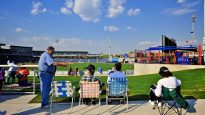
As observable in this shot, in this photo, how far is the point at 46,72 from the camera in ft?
31.6

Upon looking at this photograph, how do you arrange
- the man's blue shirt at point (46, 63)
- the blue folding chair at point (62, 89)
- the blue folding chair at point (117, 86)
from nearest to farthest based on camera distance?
the blue folding chair at point (62, 89)
the blue folding chair at point (117, 86)
the man's blue shirt at point (46, 63)

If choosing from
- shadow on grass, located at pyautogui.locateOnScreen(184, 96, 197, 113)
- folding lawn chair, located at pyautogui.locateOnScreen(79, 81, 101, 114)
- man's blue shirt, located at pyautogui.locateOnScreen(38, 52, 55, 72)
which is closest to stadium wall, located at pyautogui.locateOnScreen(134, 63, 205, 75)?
shadow on grass, located at pyautogui.locateOnScreen(184, 96, 197, 113)

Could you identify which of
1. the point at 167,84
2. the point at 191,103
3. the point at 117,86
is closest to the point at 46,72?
the point at 117,86

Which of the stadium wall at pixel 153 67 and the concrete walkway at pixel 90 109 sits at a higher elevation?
the stadium wall at pixel 153 67

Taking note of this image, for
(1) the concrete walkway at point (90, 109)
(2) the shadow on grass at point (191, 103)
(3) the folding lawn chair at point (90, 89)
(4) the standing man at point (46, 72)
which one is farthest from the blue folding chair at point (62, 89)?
(2) the shadow on grass at point (191, 103)

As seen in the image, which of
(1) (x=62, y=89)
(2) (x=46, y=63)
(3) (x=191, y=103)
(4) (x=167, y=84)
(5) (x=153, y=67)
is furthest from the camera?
(5) (x=153, y=67)

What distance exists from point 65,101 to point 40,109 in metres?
1.57

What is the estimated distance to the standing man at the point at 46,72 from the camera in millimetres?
9477

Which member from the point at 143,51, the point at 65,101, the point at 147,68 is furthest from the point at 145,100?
the point at 143,51

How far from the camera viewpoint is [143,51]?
116ft

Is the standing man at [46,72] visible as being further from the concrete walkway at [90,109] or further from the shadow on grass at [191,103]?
the shadow on grass at [191,103]

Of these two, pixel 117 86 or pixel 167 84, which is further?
pixel 117 86

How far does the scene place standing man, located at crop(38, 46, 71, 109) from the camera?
948 cm

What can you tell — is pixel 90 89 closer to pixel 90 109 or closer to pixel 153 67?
pixel 90 109
